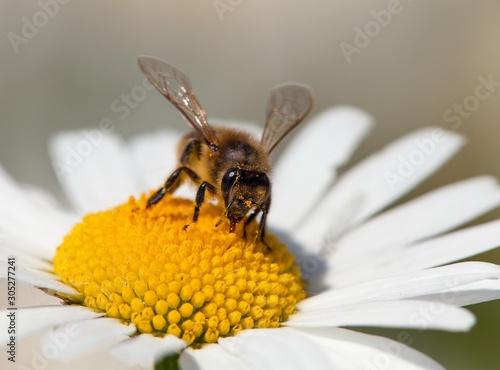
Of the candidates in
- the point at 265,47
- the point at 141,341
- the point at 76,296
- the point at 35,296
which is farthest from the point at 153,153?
the point at 265,47

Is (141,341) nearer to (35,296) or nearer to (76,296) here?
(76,296)

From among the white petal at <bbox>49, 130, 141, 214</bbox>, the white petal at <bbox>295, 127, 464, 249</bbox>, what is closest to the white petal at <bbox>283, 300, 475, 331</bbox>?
the white petal at <bbox>295, 127, 464, 249</bbox>

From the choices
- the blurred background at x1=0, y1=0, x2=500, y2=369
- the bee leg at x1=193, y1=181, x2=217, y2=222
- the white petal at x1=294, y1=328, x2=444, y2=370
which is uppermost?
the blurred background at x1=0, y1=0, x2=500, y2=369

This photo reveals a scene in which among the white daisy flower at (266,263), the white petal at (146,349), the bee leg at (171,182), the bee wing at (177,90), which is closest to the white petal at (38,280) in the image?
the white daisy flower at (266,263)

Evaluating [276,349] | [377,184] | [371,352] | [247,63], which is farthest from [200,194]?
[247,63]

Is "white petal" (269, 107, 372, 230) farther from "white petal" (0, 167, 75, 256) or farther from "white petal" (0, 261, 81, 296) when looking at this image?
"white petal" (0, 261, 81, 296)

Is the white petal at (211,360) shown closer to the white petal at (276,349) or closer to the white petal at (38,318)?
the white petal at (276,349)
